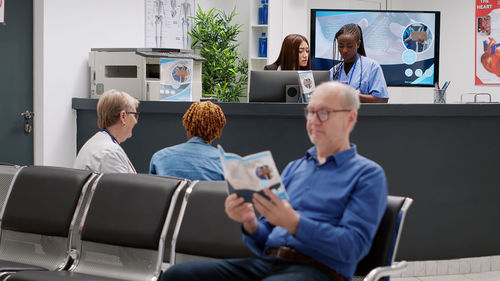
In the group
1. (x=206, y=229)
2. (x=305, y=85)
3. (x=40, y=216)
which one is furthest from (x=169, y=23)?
(x=206, y=229)

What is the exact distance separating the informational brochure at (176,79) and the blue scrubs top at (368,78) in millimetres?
1273

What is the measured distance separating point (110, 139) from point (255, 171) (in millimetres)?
1567

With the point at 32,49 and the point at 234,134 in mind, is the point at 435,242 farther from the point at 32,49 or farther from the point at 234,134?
the point at 32,49

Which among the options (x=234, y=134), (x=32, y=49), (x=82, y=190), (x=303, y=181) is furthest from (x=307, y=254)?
(x=32, y=49)

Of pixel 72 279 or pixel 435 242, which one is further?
pixel 435 242

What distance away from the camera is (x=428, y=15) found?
6.62m

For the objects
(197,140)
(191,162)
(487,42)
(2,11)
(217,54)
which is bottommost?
(191,162)

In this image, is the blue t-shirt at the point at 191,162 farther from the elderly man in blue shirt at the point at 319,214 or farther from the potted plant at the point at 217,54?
the potted plant at the point at 217,54

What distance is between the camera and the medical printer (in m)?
4.89

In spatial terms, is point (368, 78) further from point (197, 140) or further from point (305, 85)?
point (197, 140)

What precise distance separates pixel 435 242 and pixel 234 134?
1558 millimetres

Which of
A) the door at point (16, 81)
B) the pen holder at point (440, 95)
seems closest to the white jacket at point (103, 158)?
the door at point (16, 81)

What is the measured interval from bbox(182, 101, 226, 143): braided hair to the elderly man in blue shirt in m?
0.90

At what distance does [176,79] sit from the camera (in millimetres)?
5070
